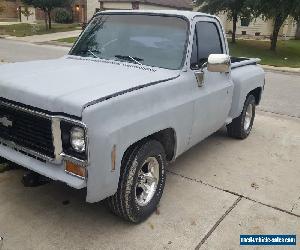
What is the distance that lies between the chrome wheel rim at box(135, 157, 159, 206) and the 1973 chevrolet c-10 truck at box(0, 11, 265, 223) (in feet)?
0.04

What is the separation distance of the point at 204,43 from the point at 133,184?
225cm

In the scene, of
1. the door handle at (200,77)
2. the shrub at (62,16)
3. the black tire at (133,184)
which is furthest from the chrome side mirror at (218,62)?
the shrub at (62,16)

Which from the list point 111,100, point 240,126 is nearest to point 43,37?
point 240,126

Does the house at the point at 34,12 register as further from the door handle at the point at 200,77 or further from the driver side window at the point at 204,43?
the door handle at the point at 200,77

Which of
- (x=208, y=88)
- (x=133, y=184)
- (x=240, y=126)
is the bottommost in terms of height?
(x=240, y=126)

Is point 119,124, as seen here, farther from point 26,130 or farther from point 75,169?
point 26,130

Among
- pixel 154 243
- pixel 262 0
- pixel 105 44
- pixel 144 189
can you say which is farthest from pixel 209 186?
pixel 262 0

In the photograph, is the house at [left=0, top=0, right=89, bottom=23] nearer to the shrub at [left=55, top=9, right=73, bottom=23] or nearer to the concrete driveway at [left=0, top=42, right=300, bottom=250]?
the shrub at [left=55, top=9, right=73, bottom=23]

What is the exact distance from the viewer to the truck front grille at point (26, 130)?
330 cm

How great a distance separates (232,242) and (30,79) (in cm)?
254

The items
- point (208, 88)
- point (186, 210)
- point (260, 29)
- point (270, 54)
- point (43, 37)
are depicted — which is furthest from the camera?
point (260, 29)

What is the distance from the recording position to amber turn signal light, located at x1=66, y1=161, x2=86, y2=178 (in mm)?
3145

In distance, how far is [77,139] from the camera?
10.3 ft

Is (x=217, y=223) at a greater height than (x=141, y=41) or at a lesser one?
lesser
